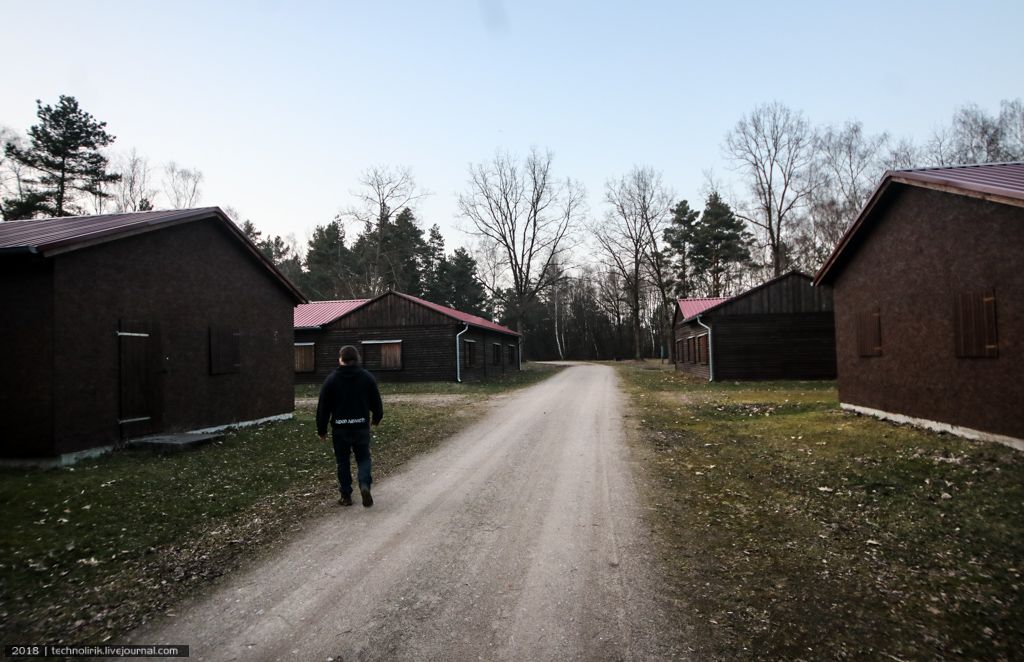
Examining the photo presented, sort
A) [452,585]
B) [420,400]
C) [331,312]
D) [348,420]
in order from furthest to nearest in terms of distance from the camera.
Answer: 1. [331,312]
2. [420,400]
3. [348,420]
4. [452,585]

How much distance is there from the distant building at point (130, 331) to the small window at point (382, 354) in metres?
13.3

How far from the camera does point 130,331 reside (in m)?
10.2

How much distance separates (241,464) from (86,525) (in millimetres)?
3066

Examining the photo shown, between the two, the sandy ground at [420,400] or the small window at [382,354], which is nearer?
the sandy ground at [420,400]

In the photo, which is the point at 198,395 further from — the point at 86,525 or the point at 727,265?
the point at 727,265

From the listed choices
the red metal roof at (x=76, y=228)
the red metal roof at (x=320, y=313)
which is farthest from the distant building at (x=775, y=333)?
the red metal roof at (x=76, y=228)

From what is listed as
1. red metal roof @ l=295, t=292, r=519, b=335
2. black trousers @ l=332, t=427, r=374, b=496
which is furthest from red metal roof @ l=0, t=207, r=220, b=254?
red metal roof @ l=295, t=292, r=519, b=335

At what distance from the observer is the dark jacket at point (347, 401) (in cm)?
661

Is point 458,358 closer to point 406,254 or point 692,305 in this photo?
point 692,305

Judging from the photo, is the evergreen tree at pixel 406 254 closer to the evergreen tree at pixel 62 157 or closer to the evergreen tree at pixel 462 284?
the evergreen tree at pixel 462 284

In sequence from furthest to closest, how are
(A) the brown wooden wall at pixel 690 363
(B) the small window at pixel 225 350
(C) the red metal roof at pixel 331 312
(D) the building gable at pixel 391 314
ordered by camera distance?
(C) the red metal roof at pixel 331 312
(D) the building gable at pixel 391 314
(A) the brown wooden wall at pixel 690 363
(B) the small window at pixel 225 350

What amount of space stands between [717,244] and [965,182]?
42628 millimetres

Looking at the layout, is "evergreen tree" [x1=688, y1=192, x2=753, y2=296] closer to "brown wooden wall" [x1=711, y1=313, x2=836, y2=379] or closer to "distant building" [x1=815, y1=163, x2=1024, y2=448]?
"brown wooden wall" [x1=711, y1=313, x2=836, y2=379]

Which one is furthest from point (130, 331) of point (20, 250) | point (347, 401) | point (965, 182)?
point (965, 182)
